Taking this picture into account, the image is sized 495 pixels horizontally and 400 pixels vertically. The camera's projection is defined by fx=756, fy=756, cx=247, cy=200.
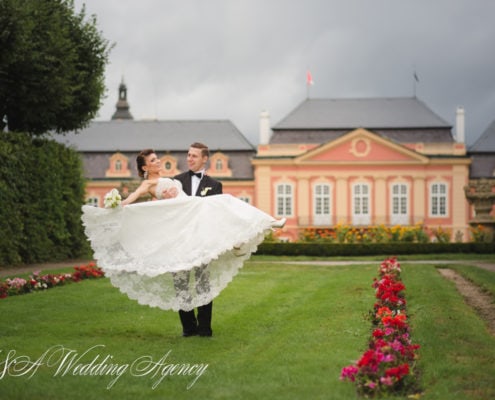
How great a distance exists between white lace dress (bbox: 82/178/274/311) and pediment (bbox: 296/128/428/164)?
32.8 m

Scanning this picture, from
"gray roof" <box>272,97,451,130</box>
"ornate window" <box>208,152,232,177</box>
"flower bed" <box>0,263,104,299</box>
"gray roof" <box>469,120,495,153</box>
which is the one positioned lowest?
"flower bed" <box>0,263,104,299</box>

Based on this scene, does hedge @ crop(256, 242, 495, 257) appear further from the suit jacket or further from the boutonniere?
the boutonniere

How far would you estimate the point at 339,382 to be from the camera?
4.94 meters

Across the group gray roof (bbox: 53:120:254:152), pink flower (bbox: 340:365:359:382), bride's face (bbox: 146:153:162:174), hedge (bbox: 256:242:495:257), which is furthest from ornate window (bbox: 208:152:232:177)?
pink flower (bbox: 340:365:359:382)

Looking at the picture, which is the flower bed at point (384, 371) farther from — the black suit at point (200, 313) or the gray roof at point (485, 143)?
the gray roof at point (485, 143)

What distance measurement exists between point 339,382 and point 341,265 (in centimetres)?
1302

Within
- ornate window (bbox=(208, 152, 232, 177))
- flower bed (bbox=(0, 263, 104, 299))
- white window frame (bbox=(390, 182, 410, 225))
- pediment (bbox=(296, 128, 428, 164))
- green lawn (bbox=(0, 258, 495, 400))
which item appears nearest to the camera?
green lawn (bbox=(0, 258, 495, 400))

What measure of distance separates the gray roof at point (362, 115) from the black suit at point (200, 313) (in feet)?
109

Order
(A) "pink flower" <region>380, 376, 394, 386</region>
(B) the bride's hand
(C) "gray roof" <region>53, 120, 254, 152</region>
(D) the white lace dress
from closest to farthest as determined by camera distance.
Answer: (A) "pink flower" <region>380, 376, 394, 386</region> < (D) the white lace dress < (B) the bride's hand < (C) "gray roof" <region>53, 120, 254, 152</region>

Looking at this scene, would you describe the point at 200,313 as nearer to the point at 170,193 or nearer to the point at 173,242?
the point at 173,242

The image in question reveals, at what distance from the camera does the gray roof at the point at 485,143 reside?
40.1m

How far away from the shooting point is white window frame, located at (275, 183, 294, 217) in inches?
1577

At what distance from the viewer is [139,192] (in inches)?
267

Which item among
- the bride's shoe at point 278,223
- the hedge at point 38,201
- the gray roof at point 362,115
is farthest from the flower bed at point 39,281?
the gray roof at point 362,115
